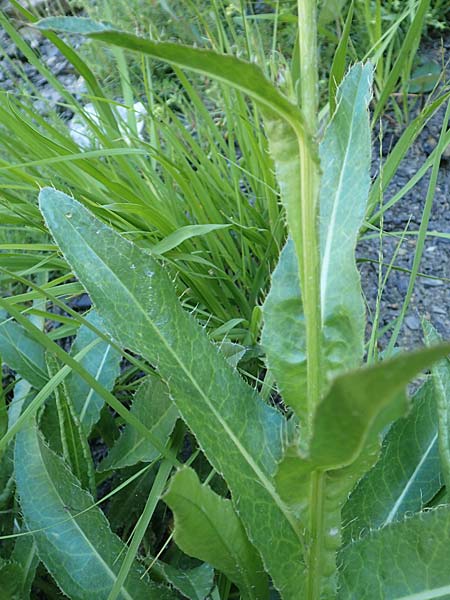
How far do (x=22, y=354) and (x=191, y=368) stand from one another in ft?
1.37

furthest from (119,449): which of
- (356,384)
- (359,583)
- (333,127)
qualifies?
(356,384)

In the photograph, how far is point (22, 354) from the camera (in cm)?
98

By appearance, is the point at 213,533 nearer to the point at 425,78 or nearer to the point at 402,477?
the point at 402,477

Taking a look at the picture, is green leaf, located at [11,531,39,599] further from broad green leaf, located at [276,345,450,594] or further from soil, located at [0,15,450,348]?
soil, located at [0,15,450,348]

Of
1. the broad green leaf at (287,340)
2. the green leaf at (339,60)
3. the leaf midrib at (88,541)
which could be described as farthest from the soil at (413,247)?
the leaf midrib at (88,541)

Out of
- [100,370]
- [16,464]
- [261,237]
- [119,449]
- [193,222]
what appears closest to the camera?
[16,464]

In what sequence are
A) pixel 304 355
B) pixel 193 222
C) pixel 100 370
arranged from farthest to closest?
pixel 193 222 < pixel 100 370 < pixel 304 355

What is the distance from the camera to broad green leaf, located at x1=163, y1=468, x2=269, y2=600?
19.6 inches

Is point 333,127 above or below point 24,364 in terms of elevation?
above

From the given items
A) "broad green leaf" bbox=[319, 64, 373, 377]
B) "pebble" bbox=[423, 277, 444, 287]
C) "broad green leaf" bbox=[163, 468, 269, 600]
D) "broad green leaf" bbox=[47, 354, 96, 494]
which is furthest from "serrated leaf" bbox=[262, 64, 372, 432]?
"pebble" bbox=[423, 277, 444, 287]

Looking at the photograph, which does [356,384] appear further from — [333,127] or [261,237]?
[261,237]

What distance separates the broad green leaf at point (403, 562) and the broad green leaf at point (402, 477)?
0.27 ft

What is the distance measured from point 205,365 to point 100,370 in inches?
13.3

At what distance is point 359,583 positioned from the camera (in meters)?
0.62
